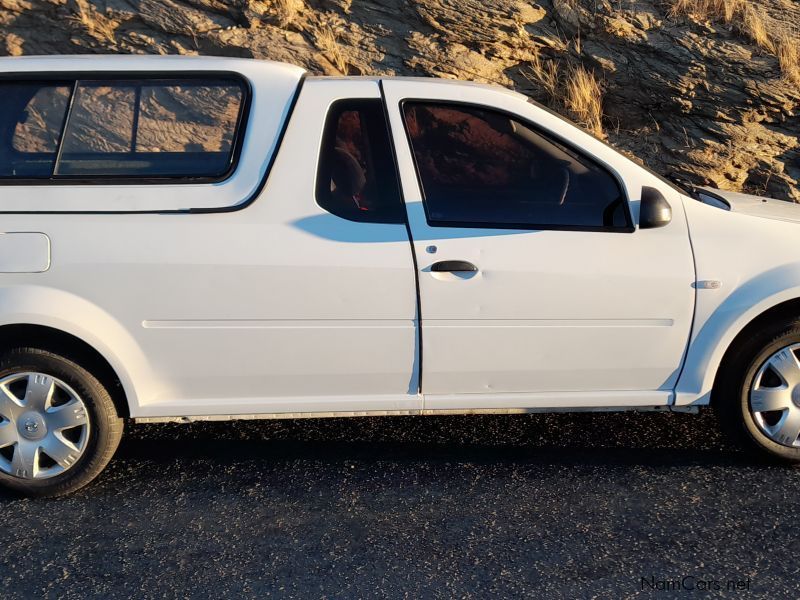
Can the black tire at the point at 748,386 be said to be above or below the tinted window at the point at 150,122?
below

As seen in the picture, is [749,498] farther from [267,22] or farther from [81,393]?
[267,22]

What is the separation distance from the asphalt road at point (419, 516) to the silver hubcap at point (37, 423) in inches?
7.4

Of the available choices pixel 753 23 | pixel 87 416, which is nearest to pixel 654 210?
pixel 87 416

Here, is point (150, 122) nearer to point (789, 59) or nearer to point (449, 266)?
point (449, 266)

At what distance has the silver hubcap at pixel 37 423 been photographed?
12.8ft

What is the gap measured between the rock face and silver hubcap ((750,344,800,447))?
4825mm

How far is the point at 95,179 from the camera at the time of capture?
152 inches

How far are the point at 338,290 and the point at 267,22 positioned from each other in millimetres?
6349

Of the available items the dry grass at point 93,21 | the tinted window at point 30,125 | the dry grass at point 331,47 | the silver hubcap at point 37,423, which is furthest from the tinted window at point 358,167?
the dry grass at point 93,21

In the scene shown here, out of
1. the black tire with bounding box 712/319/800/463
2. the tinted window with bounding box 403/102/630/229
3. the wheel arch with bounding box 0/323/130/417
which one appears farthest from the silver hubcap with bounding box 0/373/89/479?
the black tire with bounding box 712/319/800/463

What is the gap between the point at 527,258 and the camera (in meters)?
3.84

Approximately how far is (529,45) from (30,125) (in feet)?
20.4

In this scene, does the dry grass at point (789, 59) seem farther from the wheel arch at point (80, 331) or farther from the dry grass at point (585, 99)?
the wheel arch at point (80, 331)

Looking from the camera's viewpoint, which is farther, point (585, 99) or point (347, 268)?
point (585, 99)
